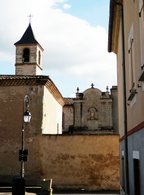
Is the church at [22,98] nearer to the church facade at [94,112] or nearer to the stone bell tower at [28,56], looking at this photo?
the stone bell tower at [28,56]

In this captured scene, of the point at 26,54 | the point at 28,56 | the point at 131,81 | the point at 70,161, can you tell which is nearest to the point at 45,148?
the point at 70,161

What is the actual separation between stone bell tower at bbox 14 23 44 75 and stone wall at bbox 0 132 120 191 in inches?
542

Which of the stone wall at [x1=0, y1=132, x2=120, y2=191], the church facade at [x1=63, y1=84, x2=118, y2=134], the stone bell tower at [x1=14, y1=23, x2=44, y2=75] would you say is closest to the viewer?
the stone wall at [x1=0, y1=132, x2=120, y2=191]

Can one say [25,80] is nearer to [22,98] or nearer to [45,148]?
[22,98]

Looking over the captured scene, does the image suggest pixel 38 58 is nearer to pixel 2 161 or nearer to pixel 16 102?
pixel 16 102

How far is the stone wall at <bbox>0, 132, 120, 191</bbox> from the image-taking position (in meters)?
16.2

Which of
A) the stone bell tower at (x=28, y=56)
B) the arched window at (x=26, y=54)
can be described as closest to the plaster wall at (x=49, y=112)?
the stone bell tower at (x=28, y=56)

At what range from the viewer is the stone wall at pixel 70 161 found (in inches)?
638

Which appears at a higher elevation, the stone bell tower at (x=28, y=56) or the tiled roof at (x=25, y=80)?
the stone bell tower at (x=28, y=56)

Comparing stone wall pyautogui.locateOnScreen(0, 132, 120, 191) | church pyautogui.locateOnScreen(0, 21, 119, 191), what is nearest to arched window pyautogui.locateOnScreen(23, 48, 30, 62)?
church pyautogui.locateOnScreen(0, 21, 119, 191)

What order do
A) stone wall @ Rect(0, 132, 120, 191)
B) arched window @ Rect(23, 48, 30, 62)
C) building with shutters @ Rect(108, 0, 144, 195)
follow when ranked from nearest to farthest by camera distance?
building with shutters @ Rect(108, 0, 144, 195) < stone wall @ Rect(0, 132, 120, 191) < arched window @ Rect(23, 48, 30, 62)

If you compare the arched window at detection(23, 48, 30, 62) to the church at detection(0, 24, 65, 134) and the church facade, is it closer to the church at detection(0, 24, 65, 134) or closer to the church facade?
the church facade

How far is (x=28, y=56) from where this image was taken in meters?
30.0

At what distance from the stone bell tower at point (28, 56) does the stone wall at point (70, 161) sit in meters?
13.8
